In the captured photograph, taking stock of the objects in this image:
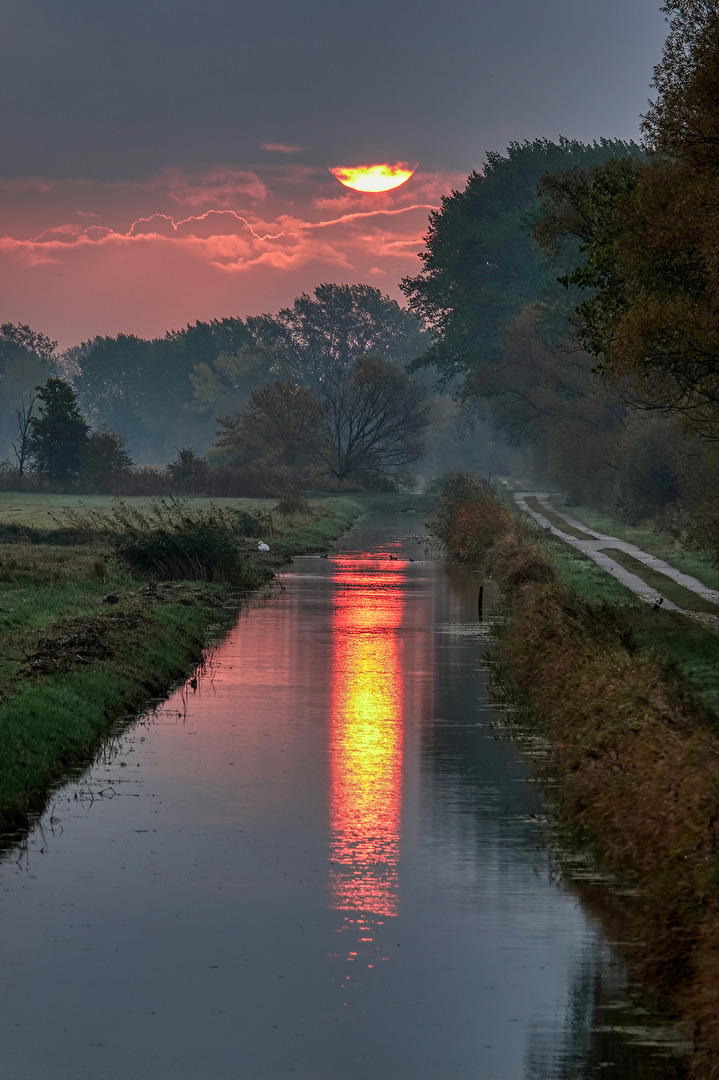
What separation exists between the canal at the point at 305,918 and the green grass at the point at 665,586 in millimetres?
14595

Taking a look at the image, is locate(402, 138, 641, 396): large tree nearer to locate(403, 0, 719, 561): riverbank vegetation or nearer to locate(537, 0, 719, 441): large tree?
locate(403, 0, 719, 561): riverbank vegetation

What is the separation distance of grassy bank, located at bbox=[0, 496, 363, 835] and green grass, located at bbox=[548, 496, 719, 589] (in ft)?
37.5

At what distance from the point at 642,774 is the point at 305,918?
10.7 ft

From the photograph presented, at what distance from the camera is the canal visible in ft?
23.9

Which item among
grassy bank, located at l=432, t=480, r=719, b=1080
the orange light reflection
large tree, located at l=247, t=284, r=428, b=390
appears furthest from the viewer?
large tree, located at l=247, t=284, r=428, b=390

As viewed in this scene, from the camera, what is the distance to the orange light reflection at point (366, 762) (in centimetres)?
1044

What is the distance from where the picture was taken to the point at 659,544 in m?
52.1

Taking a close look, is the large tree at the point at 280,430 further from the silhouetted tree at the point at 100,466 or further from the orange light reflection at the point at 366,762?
the orange light reflection at the point at 366,762

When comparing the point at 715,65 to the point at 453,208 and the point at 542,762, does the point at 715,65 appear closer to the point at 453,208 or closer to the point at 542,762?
the point at 542,762

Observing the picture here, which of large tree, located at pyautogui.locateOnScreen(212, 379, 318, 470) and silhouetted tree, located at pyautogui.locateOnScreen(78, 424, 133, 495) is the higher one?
large tree, located at pyautogui.locateOnScreen(212, 379, 318, 470)

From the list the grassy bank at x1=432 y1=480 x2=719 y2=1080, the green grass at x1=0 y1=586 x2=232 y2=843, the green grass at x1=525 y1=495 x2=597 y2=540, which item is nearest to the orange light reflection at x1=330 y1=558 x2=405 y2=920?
the grassy bank at x1=432 y1=480 x2=719 y2=1080

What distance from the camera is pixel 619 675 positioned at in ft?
52.1

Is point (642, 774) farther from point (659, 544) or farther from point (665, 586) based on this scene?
point (659, 544)

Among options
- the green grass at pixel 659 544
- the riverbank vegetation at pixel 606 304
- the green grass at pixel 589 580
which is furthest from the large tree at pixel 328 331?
the green grass at pixel 589 580
